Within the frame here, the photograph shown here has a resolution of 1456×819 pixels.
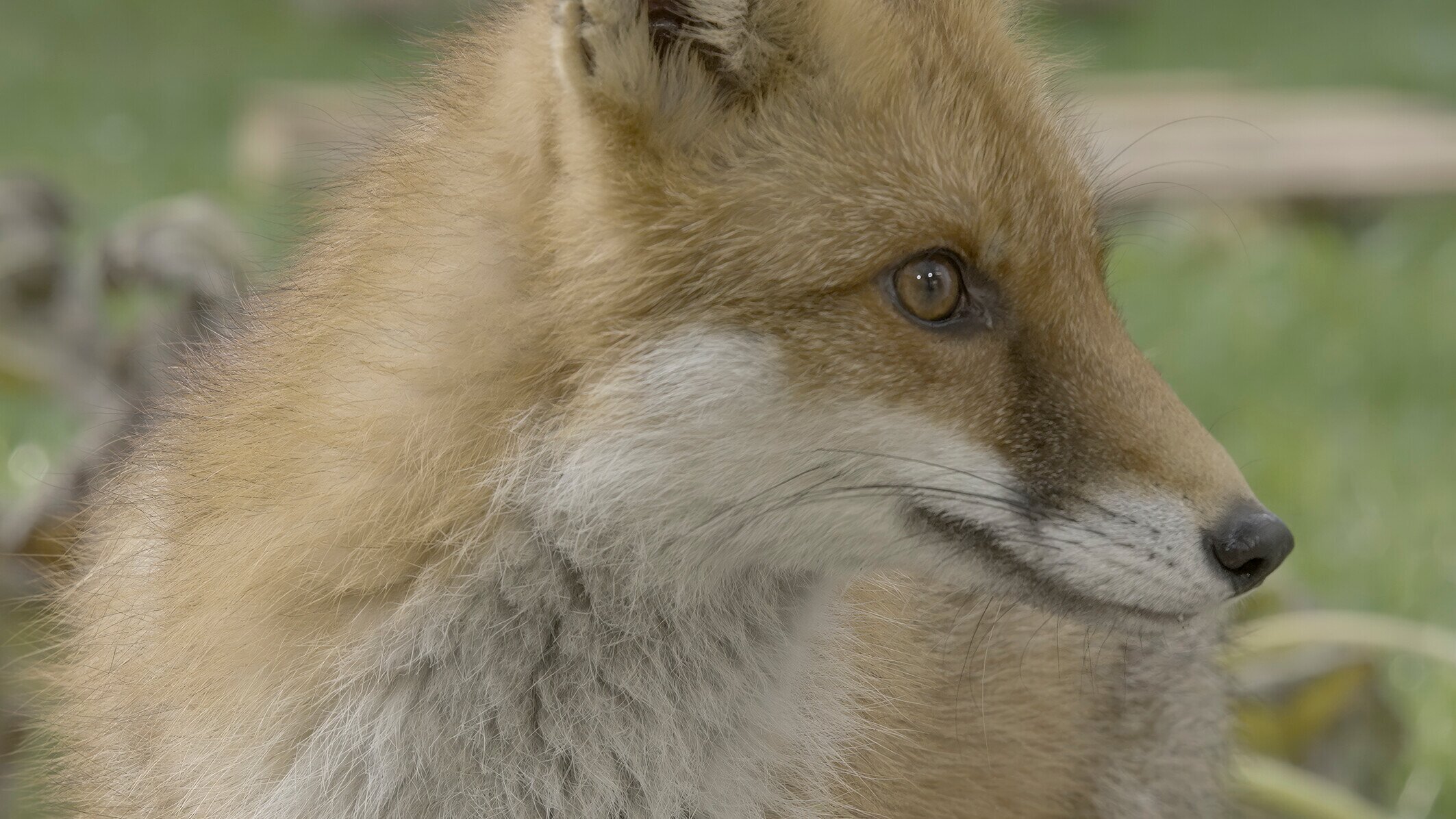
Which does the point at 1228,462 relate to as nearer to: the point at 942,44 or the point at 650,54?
the point at 942,44

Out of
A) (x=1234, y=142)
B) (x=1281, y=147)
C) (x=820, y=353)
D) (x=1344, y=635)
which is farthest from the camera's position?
(x=1281, y=147)

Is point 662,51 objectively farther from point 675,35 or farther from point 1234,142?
point 1234,142

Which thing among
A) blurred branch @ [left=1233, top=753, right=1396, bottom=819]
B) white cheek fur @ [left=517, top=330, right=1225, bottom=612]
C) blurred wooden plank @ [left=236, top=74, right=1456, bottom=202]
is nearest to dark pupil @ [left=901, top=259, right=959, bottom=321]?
white cheek fur @ [left=517, top=330, right=1225, bottom=612]

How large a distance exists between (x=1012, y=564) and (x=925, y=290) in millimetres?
537

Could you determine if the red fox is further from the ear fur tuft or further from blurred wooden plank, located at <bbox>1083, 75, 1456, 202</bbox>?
blurred wooden plank, located at <bbox>1083, 75, 1456, 202</bbox>

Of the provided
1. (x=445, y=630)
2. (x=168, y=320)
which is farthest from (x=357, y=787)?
(x=168, y=320)

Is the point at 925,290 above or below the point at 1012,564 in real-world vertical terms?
above

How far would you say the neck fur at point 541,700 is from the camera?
2.94 m

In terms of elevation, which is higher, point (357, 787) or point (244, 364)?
point (244, 364)

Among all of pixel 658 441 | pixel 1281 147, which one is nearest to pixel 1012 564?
pixel 658 441

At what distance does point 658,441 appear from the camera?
2.82 m

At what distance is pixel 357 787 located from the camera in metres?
2.99

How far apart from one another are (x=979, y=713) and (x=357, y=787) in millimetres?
1592

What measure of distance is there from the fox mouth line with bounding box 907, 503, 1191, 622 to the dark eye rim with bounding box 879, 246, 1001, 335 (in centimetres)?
34
